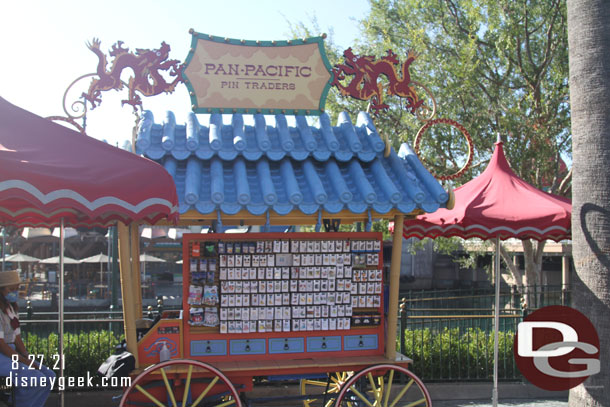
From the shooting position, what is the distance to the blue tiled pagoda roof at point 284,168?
20.3 feet

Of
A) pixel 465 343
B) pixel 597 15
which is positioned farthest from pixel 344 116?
pixel 465 343

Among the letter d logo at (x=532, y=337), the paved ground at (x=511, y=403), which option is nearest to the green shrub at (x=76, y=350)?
the paved ground at (x=511, y=403)

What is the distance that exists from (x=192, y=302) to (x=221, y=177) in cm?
151

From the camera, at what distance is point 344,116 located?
756 cm

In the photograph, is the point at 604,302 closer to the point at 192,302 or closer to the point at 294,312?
the point at 294,312

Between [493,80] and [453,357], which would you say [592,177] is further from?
[493,80]

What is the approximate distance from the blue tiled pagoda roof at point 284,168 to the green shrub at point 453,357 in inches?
138

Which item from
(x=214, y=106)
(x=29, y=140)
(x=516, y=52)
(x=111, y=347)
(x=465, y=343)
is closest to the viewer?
(x=29, y=140)

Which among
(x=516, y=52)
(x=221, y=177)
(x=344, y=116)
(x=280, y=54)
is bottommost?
(x=221, y=177)

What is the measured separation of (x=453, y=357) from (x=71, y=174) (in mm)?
7043

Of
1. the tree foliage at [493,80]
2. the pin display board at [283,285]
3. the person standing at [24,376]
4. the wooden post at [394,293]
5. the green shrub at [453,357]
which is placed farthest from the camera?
the tree foliage at [493,80]

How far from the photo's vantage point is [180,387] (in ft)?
20.4

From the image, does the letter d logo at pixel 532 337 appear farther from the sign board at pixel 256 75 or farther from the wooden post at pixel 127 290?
the wooden post at pixel 127 290

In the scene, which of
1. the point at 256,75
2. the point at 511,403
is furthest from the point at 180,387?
the point at 511,403
